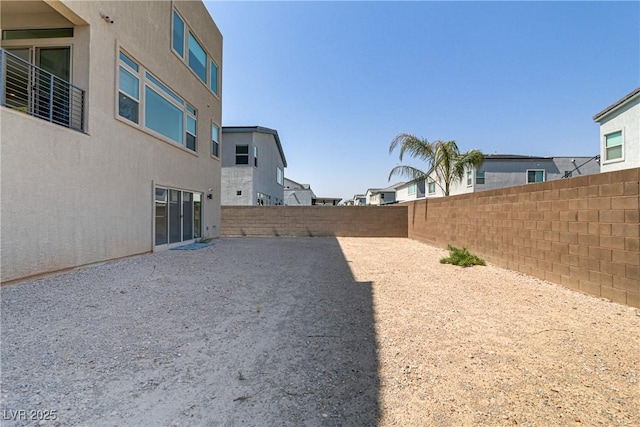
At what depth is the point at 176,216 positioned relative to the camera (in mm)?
10359

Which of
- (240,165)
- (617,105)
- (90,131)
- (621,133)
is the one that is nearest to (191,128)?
(90,131)

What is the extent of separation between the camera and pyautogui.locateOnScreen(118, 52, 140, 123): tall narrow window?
744cm

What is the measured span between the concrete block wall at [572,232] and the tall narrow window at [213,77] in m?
12.1

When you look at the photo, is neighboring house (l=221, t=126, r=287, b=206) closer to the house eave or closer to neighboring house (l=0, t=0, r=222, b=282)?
neighboring house (l=0, t=0, r=222, b=282)

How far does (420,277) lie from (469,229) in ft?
13.4

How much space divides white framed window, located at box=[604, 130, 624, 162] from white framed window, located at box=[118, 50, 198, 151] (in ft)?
63.0

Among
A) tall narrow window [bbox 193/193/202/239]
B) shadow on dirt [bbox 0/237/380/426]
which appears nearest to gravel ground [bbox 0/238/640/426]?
shadow on dirt [bbox 0/237/380/426]

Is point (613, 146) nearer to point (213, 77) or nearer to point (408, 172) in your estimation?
→ point (408, 172)

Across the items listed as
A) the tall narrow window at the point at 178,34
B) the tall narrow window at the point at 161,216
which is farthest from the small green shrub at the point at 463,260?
the tall narrow window at the point at 178,34

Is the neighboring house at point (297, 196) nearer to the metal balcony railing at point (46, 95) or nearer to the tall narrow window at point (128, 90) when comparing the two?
the tall narrow window at point (128, 90)

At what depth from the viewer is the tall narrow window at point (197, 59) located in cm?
1138

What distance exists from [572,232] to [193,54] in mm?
13219

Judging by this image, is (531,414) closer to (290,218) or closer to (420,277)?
(420,277)

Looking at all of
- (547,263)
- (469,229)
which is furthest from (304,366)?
(469,229)
